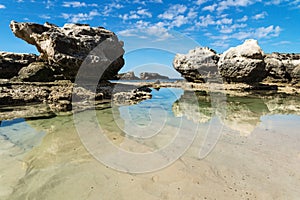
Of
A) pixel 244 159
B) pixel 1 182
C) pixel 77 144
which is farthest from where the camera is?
pixel 77 144

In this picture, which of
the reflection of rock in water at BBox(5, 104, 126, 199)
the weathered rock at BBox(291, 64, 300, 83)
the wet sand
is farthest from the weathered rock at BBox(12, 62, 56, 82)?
the weathered rock at BBox(291, 64, 300, 83)

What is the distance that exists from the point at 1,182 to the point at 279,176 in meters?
5.86

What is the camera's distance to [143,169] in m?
4.38

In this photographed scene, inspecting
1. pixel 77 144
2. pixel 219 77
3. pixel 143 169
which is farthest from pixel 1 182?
pixel 219 77

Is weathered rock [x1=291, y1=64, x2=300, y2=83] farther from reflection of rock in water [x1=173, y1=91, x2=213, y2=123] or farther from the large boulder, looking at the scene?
the large boulder

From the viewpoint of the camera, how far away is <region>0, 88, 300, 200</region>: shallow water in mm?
3484

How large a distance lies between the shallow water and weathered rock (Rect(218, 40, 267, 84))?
14.4 metres

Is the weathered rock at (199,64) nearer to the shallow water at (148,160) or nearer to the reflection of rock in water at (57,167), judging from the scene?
the shallow water at (148,160)

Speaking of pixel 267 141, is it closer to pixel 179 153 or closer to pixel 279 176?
pixel 279 176

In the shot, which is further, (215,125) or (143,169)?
(215,125)

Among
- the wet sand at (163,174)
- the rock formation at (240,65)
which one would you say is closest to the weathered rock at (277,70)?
the rock formation at (240,65)

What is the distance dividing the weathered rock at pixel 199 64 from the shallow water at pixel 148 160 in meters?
19.5

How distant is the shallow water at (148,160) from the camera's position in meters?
3.48

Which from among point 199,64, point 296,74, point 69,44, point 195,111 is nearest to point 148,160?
point 195,111
